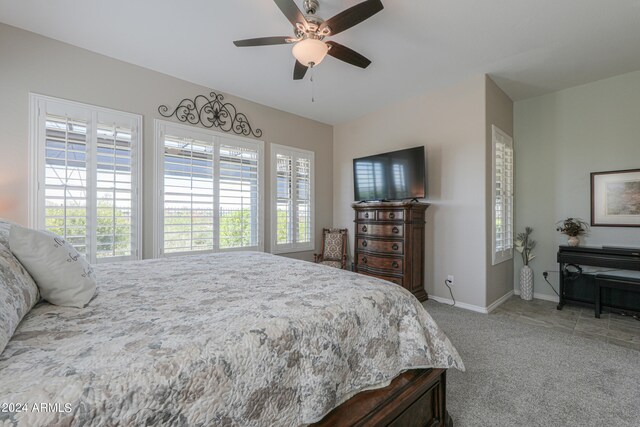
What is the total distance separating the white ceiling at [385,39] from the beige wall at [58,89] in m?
0.12

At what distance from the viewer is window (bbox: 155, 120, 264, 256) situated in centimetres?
332

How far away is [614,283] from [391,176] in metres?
2.68

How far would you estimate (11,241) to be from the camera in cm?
111

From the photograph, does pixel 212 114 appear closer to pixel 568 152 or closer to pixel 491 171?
pixel 491 171

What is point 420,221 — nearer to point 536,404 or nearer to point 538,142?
point 538,142

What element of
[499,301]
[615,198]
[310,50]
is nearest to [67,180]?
[310,50]

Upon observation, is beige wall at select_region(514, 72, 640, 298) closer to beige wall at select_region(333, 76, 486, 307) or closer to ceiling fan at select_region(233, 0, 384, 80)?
beige wall at select_region(333, 76, 486, 307)

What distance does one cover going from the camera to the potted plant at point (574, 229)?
348cm

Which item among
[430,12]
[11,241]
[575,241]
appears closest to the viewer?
[11,241]

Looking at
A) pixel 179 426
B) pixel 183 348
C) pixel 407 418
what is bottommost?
pixel 407 418

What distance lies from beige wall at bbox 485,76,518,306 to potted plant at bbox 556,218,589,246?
0.74 metres

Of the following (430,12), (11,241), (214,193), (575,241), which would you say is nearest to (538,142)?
(575,241)

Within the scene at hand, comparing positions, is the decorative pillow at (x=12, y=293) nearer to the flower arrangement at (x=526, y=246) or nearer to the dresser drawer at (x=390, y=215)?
the dresser drawer at (x=390, y=215)

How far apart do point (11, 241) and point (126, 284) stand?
507 millimetres
